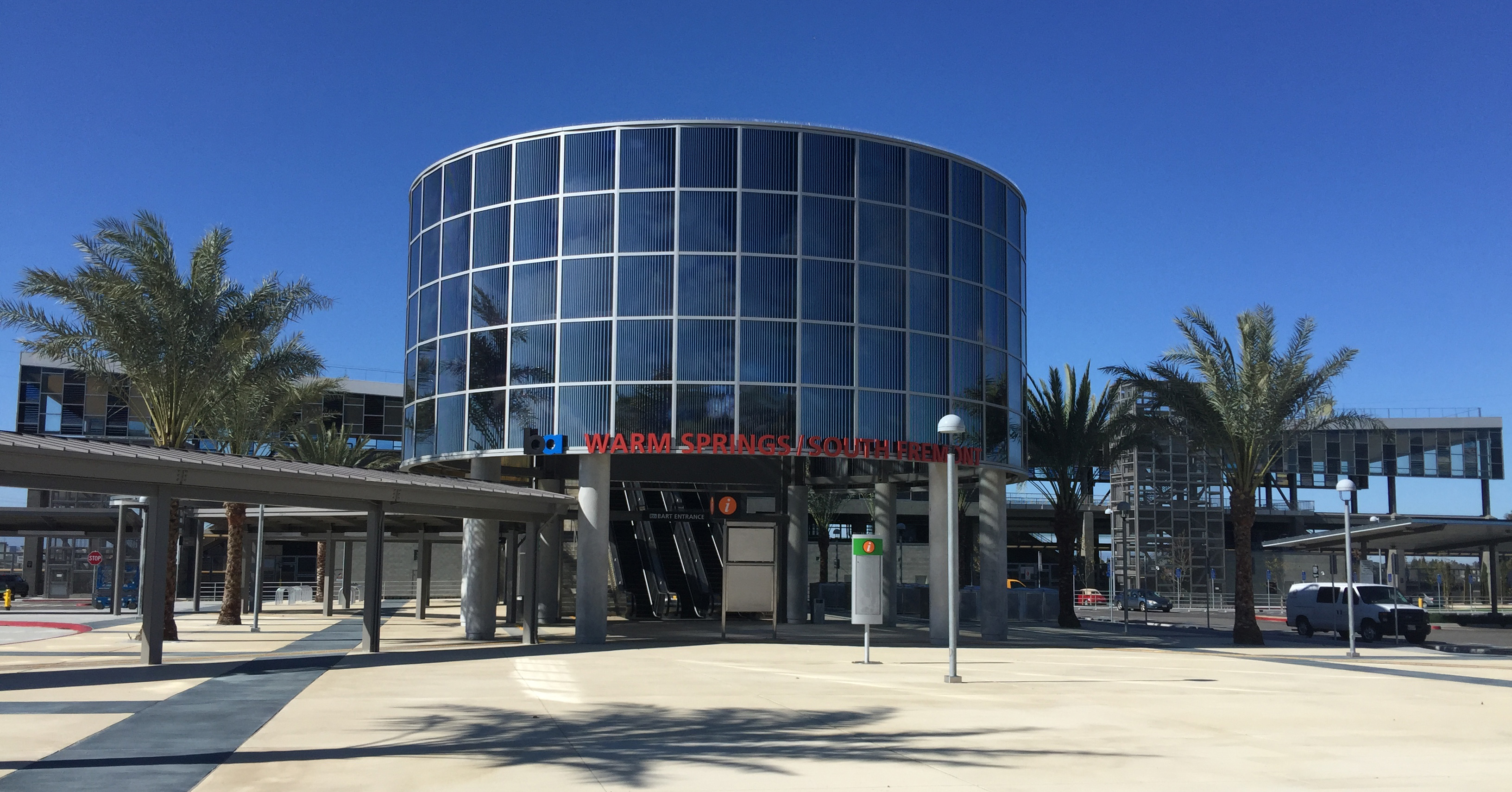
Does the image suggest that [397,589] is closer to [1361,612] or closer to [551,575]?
Result: [551,575]

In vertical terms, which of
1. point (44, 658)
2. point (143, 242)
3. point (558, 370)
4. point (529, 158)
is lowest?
point (44, 658)

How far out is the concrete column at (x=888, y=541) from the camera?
1662 inches

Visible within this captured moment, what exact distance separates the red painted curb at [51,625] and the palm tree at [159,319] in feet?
25.3

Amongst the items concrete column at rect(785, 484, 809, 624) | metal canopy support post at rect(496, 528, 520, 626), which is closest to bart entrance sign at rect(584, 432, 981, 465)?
metal canopy support post at rect(496, 528, 520, 626)

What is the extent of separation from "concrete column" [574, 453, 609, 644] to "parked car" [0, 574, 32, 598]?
46.6 metres

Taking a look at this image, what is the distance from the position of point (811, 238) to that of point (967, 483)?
55.7ft

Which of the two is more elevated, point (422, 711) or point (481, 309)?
point (481, 309)

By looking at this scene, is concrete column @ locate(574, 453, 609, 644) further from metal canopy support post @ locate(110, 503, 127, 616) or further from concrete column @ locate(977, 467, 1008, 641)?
metal canopy support post @ locate(110, 503, 127, 616)

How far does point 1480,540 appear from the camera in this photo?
146ft

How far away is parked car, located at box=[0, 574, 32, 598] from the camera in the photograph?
216 feet

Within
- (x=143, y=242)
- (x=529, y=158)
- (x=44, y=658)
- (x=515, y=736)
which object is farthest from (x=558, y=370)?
(x=515, y=736)

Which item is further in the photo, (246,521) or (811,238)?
(246,521)

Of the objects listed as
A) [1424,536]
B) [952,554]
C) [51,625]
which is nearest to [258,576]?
[51,625]

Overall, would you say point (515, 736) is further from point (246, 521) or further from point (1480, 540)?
point (1480, 540)
